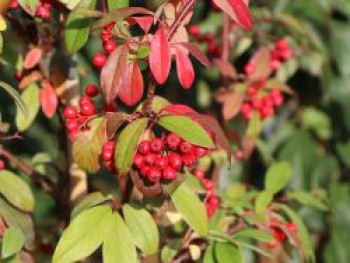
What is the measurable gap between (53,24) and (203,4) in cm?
84

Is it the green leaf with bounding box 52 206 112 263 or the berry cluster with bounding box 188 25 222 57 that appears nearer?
the green leaf with bounding box 52 206 112 263

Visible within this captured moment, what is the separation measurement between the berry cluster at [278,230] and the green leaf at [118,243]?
1.16 ft

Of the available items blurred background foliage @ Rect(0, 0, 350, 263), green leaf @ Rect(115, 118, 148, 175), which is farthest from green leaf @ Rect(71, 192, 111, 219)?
blurred background foliage @ Rect(0, 0, 350, 263)

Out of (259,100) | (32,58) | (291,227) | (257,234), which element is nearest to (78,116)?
(32,58)

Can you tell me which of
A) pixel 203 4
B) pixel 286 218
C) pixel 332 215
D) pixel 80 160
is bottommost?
pixel 332 215

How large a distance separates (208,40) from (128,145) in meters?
0.85

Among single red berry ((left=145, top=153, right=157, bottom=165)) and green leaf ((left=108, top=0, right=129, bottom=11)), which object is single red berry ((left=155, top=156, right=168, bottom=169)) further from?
green leaf ((left=108, top=0, right=129, bottom=11))

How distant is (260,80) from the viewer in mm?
1526

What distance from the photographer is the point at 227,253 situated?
108 cm

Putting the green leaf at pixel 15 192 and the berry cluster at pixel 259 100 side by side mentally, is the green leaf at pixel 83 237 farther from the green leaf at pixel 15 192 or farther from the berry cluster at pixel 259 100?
the berry cluster at pixel 259 100

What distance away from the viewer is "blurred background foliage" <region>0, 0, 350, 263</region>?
1.98 metres

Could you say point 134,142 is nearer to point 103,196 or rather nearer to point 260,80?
point 103,196

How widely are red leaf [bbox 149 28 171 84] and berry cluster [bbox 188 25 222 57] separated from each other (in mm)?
787

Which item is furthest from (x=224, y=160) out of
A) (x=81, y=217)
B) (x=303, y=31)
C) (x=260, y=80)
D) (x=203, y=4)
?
(x=203, y=4)
